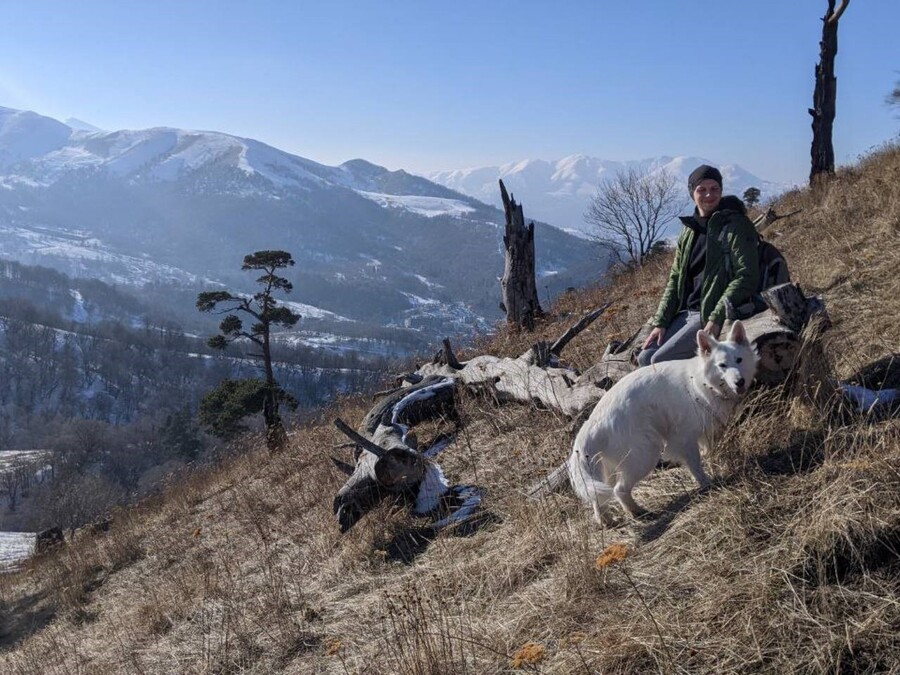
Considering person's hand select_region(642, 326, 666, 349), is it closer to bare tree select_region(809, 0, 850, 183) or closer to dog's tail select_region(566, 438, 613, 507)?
dog's tail select_region(566, 438, 613, 507)

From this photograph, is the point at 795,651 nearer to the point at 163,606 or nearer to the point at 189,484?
the point at 163,606

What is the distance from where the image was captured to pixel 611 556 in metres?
3.52

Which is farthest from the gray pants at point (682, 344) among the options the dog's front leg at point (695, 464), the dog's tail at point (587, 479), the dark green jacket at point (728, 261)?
the dog's tail at point (587, 479)

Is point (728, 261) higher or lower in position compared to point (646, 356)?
higher

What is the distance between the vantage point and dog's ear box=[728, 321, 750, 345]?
4.00 m

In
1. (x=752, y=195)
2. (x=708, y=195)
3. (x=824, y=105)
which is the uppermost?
(x=824, y=105)

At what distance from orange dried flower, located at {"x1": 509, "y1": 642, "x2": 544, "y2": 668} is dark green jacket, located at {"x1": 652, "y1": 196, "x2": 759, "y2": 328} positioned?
115 inches

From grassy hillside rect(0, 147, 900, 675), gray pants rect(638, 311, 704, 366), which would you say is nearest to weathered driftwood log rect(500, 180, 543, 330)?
grassy hillside rect(0, 147, 900, 675)

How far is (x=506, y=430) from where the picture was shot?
275 inches

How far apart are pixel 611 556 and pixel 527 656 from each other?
0.78 m

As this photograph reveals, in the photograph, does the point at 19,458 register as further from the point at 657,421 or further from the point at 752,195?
the point at 657,421

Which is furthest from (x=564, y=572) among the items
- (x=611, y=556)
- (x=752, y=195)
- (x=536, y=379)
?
(x=752, y=195)

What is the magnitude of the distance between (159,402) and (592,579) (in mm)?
153303

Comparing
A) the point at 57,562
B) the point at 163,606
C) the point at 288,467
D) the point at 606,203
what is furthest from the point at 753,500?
the point at 606,203
